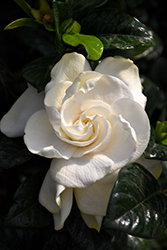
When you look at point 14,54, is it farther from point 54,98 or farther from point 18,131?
point 54,98

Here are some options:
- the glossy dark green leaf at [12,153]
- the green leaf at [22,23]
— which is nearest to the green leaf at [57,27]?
the green leaf at [22,23]

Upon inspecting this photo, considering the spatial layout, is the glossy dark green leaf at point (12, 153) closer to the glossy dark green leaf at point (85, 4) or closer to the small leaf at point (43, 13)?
the small leaf at point (43, 13)

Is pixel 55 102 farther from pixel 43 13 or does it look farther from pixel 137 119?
pixel 43 13

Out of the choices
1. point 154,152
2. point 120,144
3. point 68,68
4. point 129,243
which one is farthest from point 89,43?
point 129,243

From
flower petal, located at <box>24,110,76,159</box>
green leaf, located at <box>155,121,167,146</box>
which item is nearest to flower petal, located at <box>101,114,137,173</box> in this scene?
flower petal, located at <box>24,110,76,159</box>

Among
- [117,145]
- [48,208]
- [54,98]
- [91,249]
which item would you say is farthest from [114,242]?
[54,98]

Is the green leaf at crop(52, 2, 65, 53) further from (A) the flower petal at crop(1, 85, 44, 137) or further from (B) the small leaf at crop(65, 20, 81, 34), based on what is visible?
(A) the flower petal at crop(1, 85, 44, 137)
